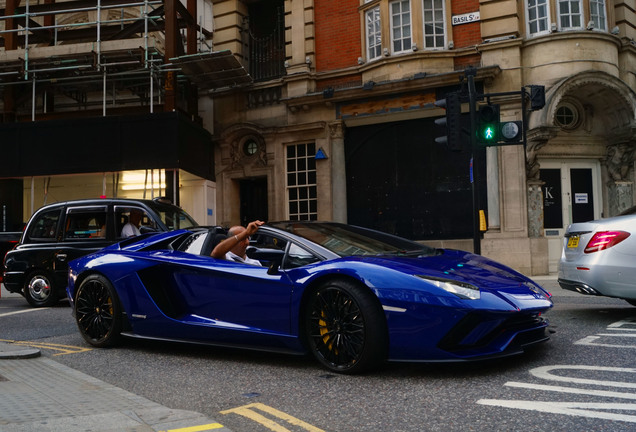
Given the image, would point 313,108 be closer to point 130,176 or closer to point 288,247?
Answer: point 130,176

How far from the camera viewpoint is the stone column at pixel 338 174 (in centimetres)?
1686

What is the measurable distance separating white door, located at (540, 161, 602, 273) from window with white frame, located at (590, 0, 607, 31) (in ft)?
11.4

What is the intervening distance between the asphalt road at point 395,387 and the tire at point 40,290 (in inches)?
168

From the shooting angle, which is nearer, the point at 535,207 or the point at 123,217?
the point at 123,217

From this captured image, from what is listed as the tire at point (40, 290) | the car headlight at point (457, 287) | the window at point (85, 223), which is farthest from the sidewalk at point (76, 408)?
the tire at point (40, 290)

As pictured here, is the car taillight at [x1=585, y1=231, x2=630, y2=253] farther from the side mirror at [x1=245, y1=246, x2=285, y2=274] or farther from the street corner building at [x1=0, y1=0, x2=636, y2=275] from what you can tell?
the street corner building at [x1=0, y1=0, x2=636, y2=275]

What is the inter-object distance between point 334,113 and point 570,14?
6.48m

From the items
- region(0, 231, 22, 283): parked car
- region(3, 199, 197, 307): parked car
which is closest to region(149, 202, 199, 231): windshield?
region(3, 199, 197, 307): parked car

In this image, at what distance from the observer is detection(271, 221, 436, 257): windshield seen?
4.93m

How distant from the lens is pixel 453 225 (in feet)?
50.8

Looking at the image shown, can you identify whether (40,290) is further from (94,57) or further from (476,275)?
(94,57)

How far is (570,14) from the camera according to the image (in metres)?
14.8

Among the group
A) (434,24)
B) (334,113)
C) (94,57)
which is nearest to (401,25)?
(434,24)

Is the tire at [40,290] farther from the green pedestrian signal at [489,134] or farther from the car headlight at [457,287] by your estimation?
the car headlight at [457,287]
